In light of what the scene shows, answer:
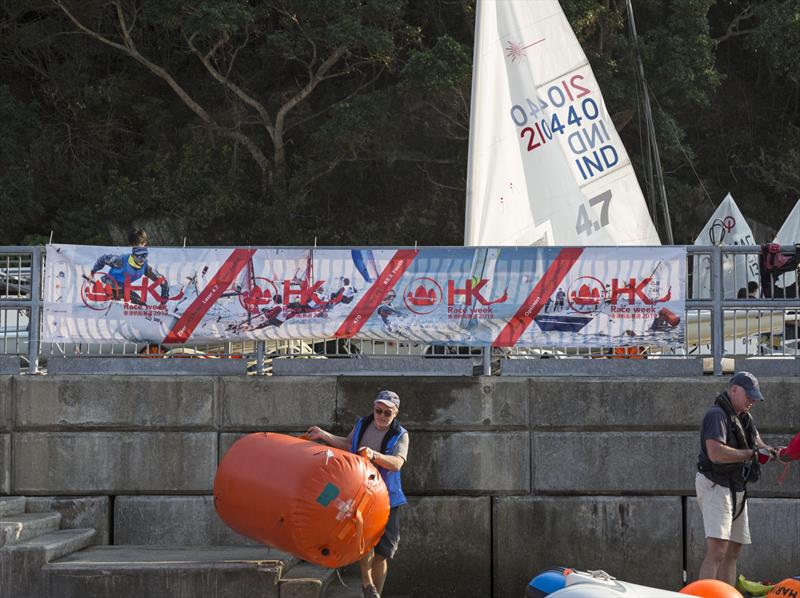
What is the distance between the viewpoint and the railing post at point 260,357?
35.3 feet

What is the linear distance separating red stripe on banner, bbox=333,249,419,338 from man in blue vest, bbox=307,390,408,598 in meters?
1.49

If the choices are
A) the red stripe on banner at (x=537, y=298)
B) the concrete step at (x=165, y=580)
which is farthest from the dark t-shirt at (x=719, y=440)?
the concrete step at (x=165, y=580)

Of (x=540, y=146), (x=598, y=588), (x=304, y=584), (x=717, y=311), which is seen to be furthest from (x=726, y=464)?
(x=540, y=146)

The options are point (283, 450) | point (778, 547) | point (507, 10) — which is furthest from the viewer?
A: point (507, 10)

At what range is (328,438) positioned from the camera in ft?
31.7

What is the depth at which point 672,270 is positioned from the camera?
1059cm

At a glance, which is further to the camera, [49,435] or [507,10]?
[507,10]

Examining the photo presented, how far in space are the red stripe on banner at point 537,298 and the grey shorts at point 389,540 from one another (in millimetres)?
2036

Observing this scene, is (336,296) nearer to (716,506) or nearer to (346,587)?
(346,587)

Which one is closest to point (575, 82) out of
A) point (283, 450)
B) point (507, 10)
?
point (507, 10)

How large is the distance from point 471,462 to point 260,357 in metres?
2.07

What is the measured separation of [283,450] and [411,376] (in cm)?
179

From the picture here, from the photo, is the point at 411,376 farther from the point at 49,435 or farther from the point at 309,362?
the point at 49,435

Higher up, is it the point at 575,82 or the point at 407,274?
the point at 575,82
